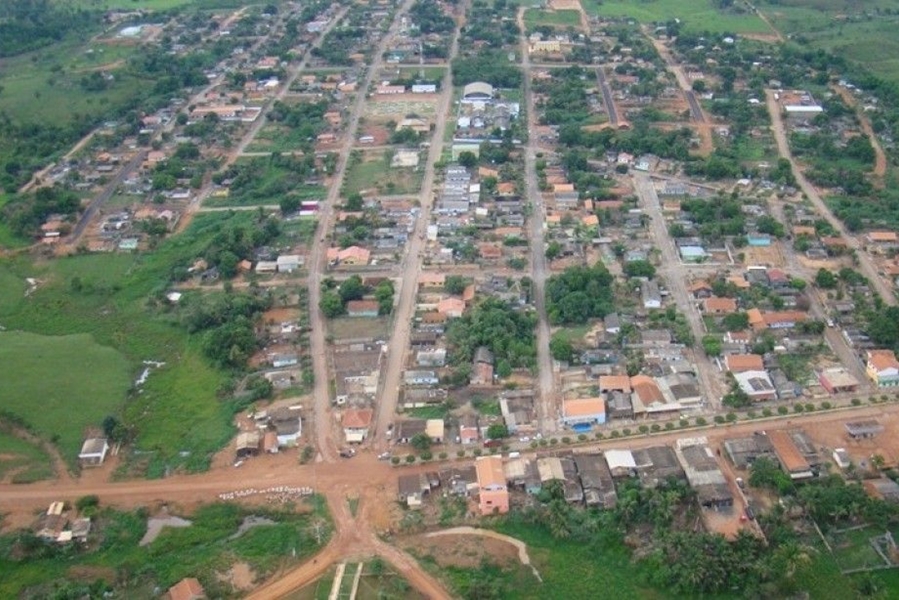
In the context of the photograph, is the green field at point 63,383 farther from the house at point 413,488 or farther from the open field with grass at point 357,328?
the house at point 413,488

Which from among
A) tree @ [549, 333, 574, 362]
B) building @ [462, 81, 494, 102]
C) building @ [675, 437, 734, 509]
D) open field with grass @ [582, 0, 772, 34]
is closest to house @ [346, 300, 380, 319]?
tree @ [549, 333, 574, 362]

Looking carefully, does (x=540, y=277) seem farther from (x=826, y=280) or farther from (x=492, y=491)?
(x=492, y=491)

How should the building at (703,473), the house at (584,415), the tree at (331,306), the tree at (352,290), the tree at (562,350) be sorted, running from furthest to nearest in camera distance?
the tree at (352,290), the tree at (331,306), the tree at (562,350), the house at (584,415), the building at (703,473)

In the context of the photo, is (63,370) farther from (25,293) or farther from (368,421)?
(368,421)

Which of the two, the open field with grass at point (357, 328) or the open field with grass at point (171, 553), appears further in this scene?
the open field with grass at point (357, 328)

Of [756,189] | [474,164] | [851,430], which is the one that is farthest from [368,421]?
[756,189]

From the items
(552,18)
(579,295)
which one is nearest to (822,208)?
(579,295)

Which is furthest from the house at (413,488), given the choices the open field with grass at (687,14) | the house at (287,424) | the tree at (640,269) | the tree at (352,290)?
the open field with grass at (687,14)
